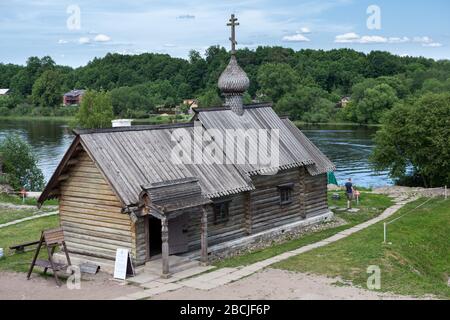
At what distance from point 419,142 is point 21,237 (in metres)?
30.2

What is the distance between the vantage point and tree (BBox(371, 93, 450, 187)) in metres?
44.4

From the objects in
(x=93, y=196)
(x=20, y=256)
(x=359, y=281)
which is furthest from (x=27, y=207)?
(x=359, y=281)

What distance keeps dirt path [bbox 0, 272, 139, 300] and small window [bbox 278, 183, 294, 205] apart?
9412 millimetres

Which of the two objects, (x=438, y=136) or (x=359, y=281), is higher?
(x=438, y=136)

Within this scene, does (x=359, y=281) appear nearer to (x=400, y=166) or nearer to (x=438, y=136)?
(x=438, y=136)

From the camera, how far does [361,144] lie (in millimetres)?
74938

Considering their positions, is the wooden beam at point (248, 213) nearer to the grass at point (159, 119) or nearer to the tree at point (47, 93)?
the grass at point (159, 119)

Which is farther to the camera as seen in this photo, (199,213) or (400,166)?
(400,166)

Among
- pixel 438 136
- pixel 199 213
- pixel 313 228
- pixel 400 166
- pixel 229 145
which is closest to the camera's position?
pixel 199 213

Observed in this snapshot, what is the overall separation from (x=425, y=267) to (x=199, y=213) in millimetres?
8767

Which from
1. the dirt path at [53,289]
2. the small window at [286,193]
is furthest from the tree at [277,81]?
the dirt path at [53,289]

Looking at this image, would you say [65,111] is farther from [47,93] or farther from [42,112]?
[47,93]

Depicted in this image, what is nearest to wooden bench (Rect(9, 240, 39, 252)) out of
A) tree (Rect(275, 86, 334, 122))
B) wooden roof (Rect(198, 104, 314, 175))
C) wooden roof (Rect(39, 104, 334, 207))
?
wooden roof (Rect(39, 104, 334, 207))

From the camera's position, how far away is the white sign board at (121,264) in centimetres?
1974
